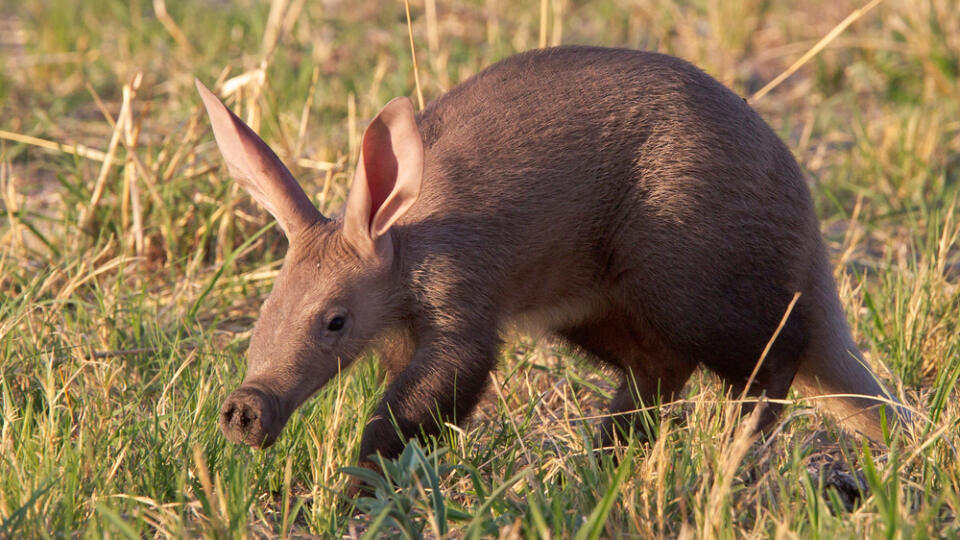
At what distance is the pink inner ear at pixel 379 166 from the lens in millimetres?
3176

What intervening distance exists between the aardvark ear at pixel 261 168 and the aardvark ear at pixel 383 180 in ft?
0.54

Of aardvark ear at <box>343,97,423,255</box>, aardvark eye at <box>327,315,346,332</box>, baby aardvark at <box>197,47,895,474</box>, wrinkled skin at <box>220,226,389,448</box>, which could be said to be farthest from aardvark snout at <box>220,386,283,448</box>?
aardvark ear at <box>343,97,423,255</box>

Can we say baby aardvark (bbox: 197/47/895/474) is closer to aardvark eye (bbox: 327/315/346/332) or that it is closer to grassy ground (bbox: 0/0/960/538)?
aardvark eye (bbox: 327/315/346/332)

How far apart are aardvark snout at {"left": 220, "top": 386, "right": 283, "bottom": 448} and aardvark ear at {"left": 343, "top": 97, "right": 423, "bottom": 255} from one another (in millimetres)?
532

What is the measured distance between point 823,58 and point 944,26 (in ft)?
2.13

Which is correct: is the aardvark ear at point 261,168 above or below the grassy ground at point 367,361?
above

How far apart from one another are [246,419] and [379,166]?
0.74m

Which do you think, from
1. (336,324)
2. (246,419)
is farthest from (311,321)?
(246,419)

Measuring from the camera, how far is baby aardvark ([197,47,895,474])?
3.23m

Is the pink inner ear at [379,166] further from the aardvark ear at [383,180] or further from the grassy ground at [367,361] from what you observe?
the grassy ground at [367,361]

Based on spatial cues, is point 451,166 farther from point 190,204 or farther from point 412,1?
point 412,1

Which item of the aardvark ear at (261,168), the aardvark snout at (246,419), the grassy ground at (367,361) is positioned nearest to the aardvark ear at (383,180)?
the aardvark ear at (261,168)

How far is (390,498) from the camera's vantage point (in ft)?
9.14

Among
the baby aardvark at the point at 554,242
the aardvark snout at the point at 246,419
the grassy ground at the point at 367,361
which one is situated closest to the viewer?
the grassy ground at the point at 367,361
